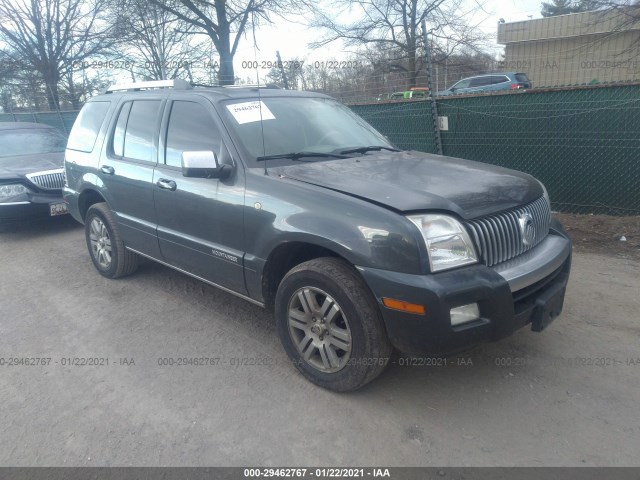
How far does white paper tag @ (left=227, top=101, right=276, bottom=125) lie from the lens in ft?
12.3

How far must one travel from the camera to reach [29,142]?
8.23 m

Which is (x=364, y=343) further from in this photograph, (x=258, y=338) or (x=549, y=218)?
(x=549, y=218)

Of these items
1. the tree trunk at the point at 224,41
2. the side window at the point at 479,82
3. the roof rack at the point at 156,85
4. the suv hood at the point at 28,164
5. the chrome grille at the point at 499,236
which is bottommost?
the chrome grille at the point at 499,236

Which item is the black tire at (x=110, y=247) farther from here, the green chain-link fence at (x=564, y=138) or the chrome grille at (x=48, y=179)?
the green chain-link fence at (x=564, y=138)

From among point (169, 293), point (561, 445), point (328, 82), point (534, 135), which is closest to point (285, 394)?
point (561, 445)

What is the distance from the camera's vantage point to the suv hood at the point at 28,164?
22.6ft

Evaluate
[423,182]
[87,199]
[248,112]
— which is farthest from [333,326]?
[87,199]

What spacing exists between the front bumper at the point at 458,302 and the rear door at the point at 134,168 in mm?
2444

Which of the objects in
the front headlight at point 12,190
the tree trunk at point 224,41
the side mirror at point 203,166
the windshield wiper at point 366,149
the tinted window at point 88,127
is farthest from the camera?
the tree trunk at point 224,41

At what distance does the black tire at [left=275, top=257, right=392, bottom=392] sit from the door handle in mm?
1367

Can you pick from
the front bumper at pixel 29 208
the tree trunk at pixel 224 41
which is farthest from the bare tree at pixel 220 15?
the front bumper at pixel 29 208

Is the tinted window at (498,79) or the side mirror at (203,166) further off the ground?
the tinted window at (498,79)

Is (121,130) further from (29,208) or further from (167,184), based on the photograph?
(29,208)

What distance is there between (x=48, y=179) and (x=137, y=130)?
10.9ft
